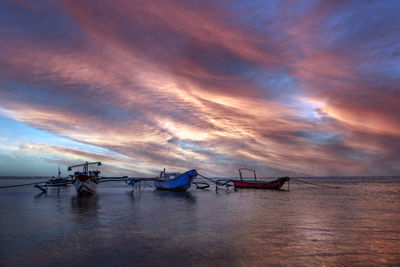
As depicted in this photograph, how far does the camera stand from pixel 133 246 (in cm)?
1098

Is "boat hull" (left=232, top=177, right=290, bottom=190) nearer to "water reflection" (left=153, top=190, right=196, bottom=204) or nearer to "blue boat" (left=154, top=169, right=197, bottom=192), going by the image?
"blue boat" (left=154, top=169, right=197, bottom=192)

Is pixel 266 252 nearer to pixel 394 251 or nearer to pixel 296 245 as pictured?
pixel 296 245

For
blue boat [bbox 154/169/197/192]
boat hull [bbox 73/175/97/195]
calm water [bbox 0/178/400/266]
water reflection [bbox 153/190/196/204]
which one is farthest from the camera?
blue boat [bbox 154/169/197/192]

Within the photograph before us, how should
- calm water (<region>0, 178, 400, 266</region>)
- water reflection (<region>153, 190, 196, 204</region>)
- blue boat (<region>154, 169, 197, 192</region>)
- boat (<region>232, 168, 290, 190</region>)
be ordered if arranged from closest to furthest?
calm water (<region>0, 178, 400, 266</region>) → water reflection (<region>153, 190, 196, 204</region>) → blue boat (<region>154, 169, 197, 192</region>) → boat (<region>232, 168, 290, 190</region>)

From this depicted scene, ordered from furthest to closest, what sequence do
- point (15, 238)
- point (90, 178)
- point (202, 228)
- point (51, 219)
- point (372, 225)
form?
point (90, 178)
point (51, 219)
point (372, 225)
point (202, 228)
point (15, 238)

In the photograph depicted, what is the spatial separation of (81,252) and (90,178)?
→ 118 ft

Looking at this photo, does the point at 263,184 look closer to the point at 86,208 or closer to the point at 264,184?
the point at 264,184

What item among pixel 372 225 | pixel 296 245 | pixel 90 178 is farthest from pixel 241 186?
pixel 296 245

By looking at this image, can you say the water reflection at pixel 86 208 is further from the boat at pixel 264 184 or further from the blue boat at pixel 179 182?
the boat at pixel 264 184

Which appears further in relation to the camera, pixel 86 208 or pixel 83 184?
pixel 83 184

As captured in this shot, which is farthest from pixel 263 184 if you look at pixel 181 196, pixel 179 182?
pixel 181 196

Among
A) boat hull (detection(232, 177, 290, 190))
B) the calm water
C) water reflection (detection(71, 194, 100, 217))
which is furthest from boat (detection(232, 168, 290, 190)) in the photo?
the calm water

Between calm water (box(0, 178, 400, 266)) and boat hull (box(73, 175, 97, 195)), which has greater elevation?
boat hull (box(73, 175, 97, 195))

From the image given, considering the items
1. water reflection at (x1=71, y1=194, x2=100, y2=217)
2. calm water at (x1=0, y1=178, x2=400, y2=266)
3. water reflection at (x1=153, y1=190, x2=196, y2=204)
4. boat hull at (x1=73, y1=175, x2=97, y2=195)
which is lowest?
water reflection at (x1=153, y1=190, x2=196, y2=204)
